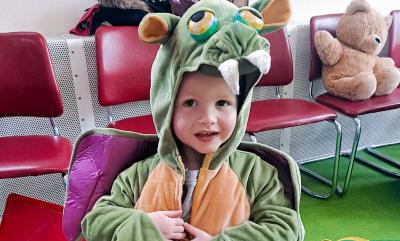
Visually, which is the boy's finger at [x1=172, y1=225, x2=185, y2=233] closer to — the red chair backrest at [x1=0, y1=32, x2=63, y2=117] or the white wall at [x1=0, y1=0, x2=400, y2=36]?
the red chair backrest at [x1=0, y1=32, x2=63, y2=117]

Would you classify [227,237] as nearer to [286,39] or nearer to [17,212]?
[17,212]

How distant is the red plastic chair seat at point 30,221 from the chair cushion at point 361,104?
4.34 ft

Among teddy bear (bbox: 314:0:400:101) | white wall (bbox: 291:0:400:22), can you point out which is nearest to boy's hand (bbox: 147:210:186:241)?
teddy bear (bbox: 314:0:400:101)

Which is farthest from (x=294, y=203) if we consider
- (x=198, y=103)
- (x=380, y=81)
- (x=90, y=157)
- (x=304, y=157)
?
(x=304, y=157)

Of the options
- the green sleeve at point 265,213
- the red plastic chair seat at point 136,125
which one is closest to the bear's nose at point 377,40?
the red plastic chair seat at point 136,125

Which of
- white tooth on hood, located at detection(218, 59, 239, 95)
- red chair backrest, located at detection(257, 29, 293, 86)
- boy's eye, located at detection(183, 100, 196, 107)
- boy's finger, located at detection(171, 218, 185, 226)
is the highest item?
white tooth on hood, located at detection(218, 59, 239, 95)

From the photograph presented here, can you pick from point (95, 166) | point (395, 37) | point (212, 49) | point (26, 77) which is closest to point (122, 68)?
point (26, 77)

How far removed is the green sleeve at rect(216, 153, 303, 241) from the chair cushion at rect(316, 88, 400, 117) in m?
1.19

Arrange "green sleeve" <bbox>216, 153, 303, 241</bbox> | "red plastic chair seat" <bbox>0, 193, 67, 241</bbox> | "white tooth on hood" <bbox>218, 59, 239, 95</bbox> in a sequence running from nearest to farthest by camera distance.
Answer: "white tooth on hood" <bbox>218, 59, 239, 95</bbox>, "green sleeve" <bbox>216, 153, 303, 241</bbox>, "red plastic chair seat" <bbox>0, 193, 67, 241</bbox>

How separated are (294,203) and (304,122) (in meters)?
1.01

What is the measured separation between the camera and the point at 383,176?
91.3 inches

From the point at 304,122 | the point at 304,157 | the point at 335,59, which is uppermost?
the point at 335,59

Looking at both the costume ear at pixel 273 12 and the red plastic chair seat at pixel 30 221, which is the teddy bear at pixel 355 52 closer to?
the costume ear at pixel 273 12

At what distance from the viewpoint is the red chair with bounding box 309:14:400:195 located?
1931mm
